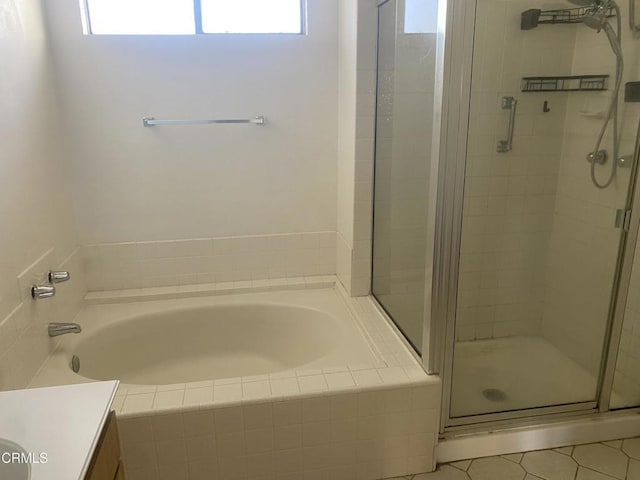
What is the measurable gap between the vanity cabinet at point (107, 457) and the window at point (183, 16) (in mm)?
1982

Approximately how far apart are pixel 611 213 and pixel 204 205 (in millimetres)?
1947

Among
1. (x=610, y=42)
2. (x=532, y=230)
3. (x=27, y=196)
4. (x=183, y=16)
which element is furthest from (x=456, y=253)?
(x=183, y=16)

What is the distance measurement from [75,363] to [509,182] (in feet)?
7.01

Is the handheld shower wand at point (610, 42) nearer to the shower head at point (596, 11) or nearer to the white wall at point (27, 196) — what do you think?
the shower head at point (596, 11)

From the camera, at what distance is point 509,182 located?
2.27 metres

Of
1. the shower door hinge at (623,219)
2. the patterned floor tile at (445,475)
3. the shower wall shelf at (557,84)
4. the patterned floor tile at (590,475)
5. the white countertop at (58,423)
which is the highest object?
the shower wall shelf at (557,84)

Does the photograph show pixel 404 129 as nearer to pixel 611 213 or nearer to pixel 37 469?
pixel 611 213

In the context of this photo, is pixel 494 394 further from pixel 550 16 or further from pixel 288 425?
pixel 550 16

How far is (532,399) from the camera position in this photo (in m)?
2.11

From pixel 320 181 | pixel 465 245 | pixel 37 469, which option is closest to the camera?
pixel 37 469

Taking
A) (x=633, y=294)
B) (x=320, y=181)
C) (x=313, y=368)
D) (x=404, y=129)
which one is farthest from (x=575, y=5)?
(x=313, y=368)

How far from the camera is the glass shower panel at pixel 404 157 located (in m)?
1.81

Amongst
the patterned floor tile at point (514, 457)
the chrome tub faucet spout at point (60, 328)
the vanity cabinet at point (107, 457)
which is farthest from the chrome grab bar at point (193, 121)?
the patterned floor tile at point (514, 457)

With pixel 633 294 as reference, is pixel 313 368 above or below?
below
